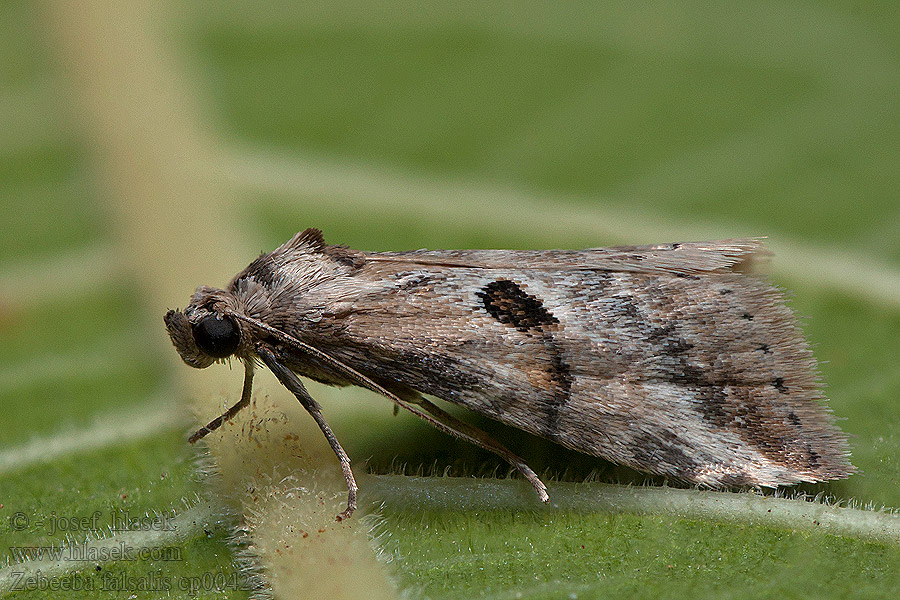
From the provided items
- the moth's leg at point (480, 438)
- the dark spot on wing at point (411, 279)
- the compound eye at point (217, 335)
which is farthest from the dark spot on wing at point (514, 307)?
the compound eye at point (217, 335)

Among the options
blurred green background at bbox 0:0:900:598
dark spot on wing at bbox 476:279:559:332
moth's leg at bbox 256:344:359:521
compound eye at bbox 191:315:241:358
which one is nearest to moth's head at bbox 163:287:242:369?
compound eye at bbox 191:315:241:358

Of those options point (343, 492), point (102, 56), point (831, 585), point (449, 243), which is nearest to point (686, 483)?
point (831, 585)

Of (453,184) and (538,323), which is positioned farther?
(453,184)

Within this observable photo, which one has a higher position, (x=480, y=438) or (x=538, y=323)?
(x=538, y=323)

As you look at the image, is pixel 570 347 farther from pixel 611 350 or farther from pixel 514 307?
pixel 514 307

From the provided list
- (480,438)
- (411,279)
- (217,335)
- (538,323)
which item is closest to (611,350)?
(538,323)

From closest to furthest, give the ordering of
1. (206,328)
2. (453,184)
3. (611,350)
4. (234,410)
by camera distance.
A: (611,350) → (206,328) → (234,410) → (453,184)

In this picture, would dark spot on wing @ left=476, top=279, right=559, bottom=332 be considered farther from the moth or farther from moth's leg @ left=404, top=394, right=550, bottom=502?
moth's leg @ left=404, top=394, right=550, bottom=502

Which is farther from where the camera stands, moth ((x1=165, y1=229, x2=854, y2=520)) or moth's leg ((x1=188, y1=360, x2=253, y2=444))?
moth's leg ((x1=188, y1=360, x2=253, y2=444))

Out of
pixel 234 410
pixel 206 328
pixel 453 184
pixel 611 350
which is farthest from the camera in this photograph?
pixel 453 184
